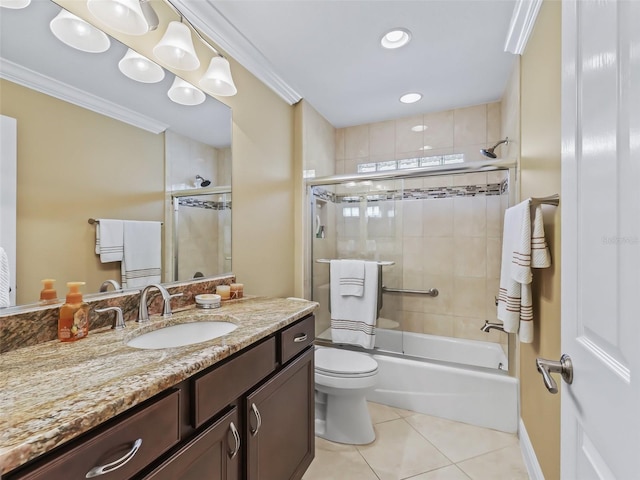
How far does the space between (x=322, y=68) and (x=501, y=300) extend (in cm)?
188

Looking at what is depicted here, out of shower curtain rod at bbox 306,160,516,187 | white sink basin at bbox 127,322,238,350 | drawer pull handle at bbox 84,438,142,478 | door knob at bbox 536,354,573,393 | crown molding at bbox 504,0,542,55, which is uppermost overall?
crown molding at bbox 504,0,542,55

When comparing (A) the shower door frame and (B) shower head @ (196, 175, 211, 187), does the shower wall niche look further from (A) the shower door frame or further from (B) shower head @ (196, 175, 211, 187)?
(B) shower head @ (196, 175, 211, 187)

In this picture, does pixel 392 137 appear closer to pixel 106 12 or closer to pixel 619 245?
pixel 106 12

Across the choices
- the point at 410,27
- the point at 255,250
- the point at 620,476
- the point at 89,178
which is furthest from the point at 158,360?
the point at 410,27

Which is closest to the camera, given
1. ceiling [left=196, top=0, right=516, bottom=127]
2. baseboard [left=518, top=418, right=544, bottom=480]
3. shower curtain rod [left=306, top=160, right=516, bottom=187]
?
baseboard [left=518, top=418, right=544, bottom=480]

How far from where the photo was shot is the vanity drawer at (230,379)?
0.85 metres

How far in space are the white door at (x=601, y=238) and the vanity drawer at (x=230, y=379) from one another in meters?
0.90

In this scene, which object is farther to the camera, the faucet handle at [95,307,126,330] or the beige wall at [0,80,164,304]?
the faucet handle at [95,307,126,330]

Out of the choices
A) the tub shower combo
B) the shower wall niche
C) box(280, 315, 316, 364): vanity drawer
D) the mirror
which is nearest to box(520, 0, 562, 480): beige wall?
the tub shower combo

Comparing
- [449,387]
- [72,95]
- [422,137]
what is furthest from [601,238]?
[422,137]

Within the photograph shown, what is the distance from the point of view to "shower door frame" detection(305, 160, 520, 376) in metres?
2.00

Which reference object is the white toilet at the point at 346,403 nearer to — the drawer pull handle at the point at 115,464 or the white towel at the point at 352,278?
the white towel at the point at 352,278

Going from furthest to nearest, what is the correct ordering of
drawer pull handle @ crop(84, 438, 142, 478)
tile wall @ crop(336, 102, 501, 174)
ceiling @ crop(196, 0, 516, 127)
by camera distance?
1. tile wall @ crop(336, 102, 501, 174)
2. ceiling @ crop(196, 0, 516, 127)
3. drawer pull handle @ crop(84, 438, 142, 478)

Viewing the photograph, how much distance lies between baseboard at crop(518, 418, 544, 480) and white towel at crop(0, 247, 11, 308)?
2.24m
